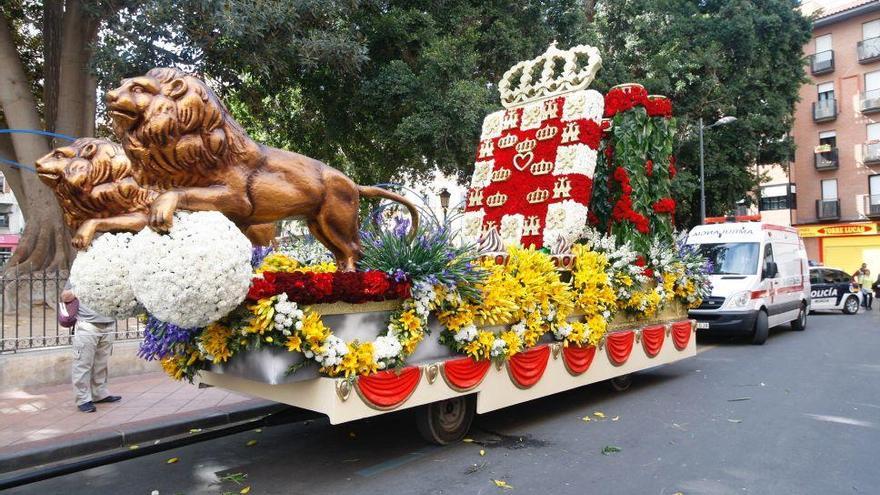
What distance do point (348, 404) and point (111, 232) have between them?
1.89 m

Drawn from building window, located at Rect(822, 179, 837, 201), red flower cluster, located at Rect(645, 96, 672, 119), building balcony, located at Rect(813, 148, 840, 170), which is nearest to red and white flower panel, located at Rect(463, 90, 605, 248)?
red flower cluster, located at Rect(645, 96, 672, 119)

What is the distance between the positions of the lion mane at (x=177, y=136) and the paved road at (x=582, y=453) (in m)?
2.24

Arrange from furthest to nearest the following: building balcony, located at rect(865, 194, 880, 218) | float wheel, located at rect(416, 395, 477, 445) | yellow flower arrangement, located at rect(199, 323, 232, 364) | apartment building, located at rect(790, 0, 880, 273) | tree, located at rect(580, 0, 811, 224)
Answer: apartment building, located at rect(790, 0, 880, 273)
building balcony, located at rect(865, 194, 880, 218)
tree, located at rect(580, 0, 811, 224)
float wheel, located at rect(416, 395, 477, 445)
yellow flower arrangement, located at rect(199, 323, 232, 364)

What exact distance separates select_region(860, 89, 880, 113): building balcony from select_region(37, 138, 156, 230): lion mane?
1415 inches

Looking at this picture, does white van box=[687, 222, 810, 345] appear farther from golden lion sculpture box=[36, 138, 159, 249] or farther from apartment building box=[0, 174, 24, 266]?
apartment building box=[0, 174, 24, 266]

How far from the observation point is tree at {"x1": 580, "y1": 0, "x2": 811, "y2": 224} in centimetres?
1700

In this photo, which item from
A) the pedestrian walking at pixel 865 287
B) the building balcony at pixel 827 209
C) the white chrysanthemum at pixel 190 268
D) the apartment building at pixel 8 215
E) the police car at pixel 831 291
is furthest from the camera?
the apartment building at pixel 8 215

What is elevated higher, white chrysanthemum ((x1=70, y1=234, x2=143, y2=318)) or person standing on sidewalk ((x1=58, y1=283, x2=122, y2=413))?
white chrysanthemum ((x1=70, y1=234, x2=143, y2=318))

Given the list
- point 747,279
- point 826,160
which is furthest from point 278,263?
point 826,160

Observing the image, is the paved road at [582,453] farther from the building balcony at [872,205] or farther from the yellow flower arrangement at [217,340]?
the building balcony at [872,205]

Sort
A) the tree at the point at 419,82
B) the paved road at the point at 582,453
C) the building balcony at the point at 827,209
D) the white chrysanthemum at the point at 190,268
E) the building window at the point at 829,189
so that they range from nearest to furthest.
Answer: the white chrysanthemum at the point at 190,268 < the paved road at the point at 582,453 < the tree at the point at 419,82 < the building balcony at the point at 827,209 < the building window at the point at 829,189

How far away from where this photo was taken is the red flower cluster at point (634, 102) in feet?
24.9

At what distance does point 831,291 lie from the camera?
18297 millimetres

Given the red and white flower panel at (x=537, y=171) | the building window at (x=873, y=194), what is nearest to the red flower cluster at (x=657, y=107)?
the red and white flower panel at (x=537, y=171)
